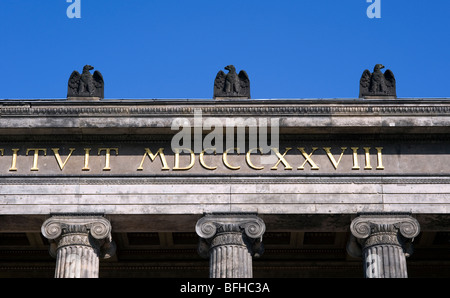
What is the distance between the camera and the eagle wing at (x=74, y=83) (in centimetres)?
4002

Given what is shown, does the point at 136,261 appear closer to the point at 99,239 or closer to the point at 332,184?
the point at 99,239

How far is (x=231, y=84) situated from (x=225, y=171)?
344cm

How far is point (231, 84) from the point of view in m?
39.9

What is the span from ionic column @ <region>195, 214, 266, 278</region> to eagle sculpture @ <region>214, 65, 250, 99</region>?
471 centimetres

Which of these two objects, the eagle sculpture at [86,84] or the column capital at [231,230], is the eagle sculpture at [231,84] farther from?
the column capital at [231,230]

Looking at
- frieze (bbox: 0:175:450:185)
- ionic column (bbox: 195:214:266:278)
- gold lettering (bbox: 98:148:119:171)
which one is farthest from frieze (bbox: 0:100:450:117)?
ionic column (bbox: 195:214:266:278)

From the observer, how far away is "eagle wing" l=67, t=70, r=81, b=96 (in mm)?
40022

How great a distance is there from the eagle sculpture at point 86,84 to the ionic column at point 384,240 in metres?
10.3

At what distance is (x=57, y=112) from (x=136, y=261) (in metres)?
7.59

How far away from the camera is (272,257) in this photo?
43.2 meters
